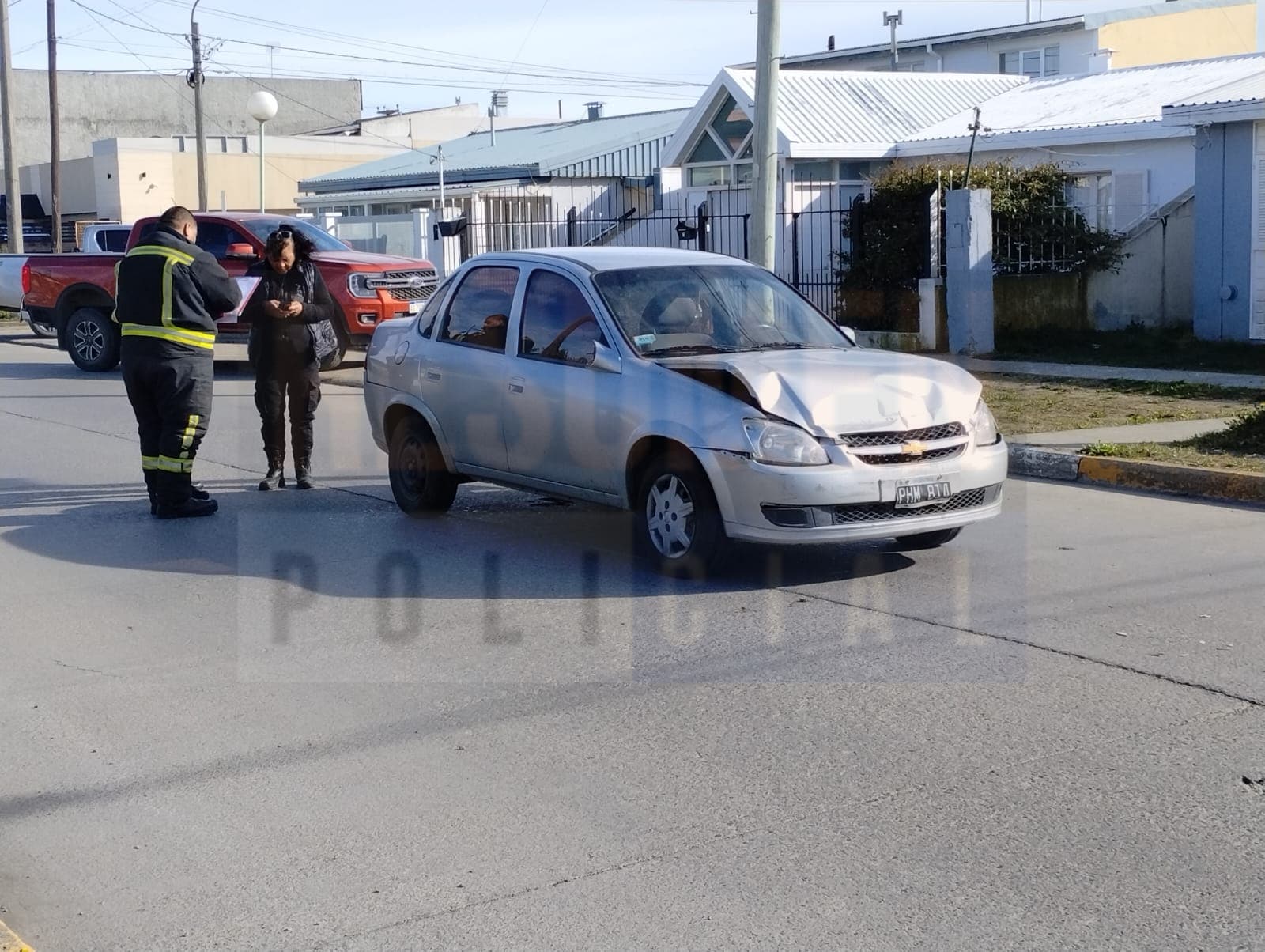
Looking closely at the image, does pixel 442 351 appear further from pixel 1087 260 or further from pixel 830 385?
pixel 1087 260

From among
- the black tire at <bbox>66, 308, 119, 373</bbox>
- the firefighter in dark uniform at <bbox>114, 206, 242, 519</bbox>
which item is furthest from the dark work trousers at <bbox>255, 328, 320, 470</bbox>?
the black tire at <bbox>66, 308, 119, 373</bbox>

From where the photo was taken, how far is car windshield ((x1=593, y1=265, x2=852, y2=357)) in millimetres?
8703

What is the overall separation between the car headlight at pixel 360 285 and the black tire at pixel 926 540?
11707 millimetres

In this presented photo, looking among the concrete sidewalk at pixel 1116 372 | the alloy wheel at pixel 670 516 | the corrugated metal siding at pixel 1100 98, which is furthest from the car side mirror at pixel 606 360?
the corrugated metal siding at pixel 1100 98

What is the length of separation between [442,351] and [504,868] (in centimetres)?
560

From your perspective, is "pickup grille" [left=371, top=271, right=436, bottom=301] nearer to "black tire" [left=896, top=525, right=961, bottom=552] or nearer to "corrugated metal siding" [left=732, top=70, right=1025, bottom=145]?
"corrugated metal siding" [left=732, top=70, right=1025, bottom=145]

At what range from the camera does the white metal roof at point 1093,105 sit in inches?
954

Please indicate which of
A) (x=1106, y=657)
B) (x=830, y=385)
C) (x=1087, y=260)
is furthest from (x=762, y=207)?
(x=1087, y=260)

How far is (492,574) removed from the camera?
27.7 ft

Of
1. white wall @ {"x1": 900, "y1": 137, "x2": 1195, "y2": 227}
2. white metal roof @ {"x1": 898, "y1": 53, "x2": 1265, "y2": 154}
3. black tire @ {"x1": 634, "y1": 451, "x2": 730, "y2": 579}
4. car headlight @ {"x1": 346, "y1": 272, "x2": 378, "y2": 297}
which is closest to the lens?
black tire @ {"x1": 634, "y1": 451, "x2": 730, "y2": 579}

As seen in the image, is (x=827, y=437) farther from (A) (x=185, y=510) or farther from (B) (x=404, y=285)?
(B) (x=404, y=285)

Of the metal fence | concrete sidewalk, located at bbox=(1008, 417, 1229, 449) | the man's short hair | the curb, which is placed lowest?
the curb

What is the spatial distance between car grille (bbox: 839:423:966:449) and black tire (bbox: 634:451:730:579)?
73 centimetres

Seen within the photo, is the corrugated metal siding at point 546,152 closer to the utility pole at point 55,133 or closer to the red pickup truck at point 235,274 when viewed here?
the utility pole at point 55,133
